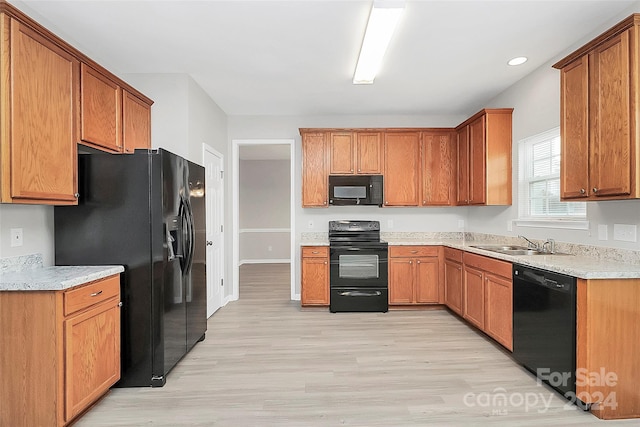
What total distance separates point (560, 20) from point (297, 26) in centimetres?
205

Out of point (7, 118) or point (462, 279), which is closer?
point (7, 118)

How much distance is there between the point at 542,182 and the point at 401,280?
2024 mm

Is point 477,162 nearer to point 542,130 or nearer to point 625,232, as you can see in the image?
point 542,130

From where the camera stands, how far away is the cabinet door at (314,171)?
4906 millimetres

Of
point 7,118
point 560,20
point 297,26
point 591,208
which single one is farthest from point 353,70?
point 7,118

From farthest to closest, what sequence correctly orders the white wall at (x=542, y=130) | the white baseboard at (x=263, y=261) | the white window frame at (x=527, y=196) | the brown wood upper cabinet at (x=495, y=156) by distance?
the white baseboard at (x=263, y=261) → the brown wood upper cabinet at (x=495, y=156) → the white window frame at (x=527, y=196) → the white wall at (x=542, y=130)

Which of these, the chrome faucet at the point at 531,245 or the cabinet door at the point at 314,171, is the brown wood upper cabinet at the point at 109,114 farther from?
the chrome faucet at the point at 531,245

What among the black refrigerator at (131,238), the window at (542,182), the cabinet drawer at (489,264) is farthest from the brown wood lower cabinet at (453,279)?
the black refrigerator at (131,238)

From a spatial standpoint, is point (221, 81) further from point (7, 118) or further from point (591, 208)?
point (591, 208)

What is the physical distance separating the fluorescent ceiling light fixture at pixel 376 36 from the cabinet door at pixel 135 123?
83.3 inches

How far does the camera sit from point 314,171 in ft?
16.2

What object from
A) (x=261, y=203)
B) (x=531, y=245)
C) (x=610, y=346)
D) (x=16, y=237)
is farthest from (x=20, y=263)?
(x=261, y=203)

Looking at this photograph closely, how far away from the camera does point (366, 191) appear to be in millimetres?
4895

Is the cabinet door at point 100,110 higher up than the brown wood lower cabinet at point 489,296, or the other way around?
the cabinet door at point 100,110
